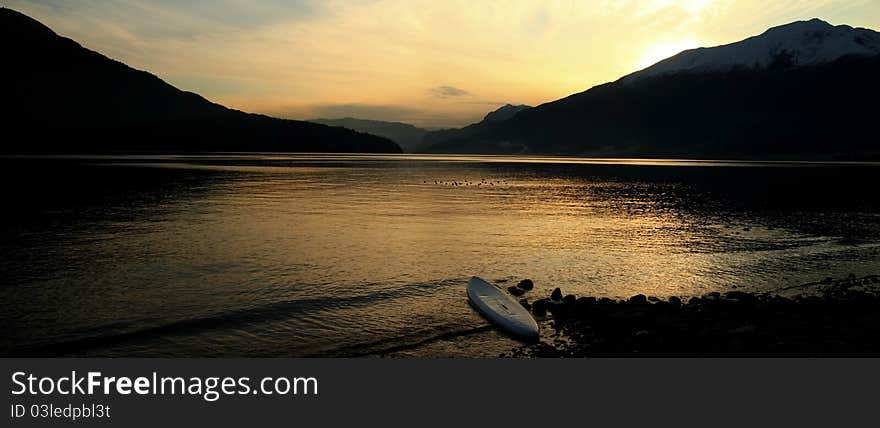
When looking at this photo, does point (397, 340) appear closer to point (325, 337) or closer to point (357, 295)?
point (325, 337)

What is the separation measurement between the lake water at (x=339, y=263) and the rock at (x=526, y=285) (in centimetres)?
85

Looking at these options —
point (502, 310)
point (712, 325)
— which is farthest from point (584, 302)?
point (712, 325)

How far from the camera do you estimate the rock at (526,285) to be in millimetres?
29830

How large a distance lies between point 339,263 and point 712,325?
21.3m

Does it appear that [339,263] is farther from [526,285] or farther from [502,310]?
[502,310]

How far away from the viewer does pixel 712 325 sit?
22156 millimetres

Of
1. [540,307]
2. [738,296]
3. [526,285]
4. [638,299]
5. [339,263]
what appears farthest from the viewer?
[339,263]

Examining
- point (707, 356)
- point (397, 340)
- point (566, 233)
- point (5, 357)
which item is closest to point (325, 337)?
point (397, 340)

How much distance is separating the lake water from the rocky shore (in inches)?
105

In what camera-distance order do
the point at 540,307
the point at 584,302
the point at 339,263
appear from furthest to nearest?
the point at 339,263 < the point at 584,302 < the point at 540,307

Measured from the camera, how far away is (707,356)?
19.0 metres

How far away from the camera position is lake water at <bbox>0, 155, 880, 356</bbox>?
2169 centimetres

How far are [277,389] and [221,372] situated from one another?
2.89 meters

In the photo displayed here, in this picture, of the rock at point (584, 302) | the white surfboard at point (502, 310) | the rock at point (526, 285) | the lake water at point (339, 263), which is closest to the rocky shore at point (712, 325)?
the rock at point (584, 302)
